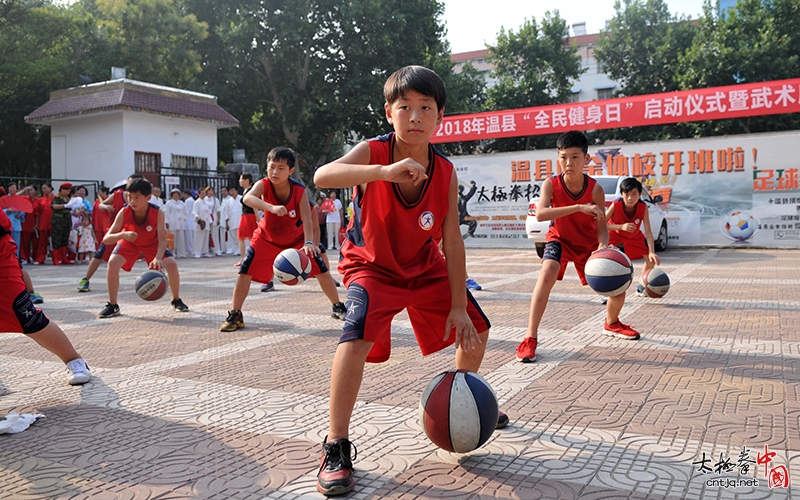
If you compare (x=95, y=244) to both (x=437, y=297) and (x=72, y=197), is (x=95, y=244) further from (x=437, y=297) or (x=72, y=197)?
(x=437, y=297)

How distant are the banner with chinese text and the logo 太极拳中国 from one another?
13.8m

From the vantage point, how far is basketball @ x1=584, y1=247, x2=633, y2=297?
5617 millimetres

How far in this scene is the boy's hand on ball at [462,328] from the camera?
3184 millimetres

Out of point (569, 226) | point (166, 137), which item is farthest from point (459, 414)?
point (166, 137)

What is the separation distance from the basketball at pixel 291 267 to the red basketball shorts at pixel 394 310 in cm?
354

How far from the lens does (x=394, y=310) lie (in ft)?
A: 10.3

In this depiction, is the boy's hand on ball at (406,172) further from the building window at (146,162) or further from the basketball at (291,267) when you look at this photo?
the building window at (146,162)

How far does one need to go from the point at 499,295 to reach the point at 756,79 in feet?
81.6

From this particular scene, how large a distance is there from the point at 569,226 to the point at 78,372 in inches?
159

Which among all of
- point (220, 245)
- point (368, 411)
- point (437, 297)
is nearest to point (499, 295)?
point (368, 411)

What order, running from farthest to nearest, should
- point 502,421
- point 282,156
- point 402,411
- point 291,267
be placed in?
point 282,156, point 291,267, point 402,411, point 502,421

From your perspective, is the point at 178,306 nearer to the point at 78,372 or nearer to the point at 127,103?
the point at 78,372

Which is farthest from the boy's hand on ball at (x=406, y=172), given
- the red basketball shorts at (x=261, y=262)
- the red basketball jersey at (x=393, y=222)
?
the red basketball shorts at (x=261, y=262)

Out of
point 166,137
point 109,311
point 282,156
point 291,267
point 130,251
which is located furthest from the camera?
point 166,137
